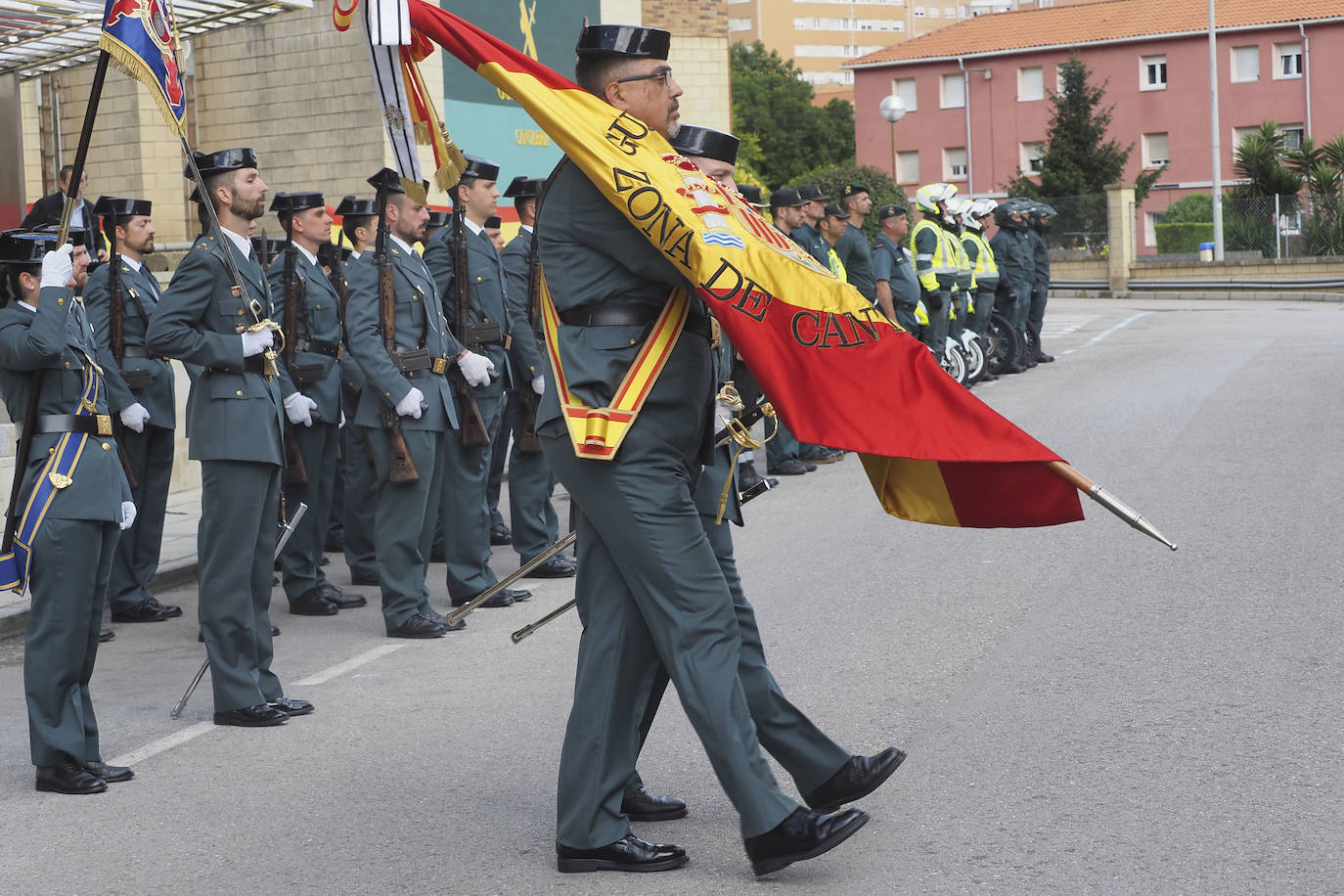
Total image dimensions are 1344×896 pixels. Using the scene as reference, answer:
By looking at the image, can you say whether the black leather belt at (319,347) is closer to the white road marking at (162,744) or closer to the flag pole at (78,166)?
the white road marking at (162,744)

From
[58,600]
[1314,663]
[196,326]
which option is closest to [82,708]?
[58,600]

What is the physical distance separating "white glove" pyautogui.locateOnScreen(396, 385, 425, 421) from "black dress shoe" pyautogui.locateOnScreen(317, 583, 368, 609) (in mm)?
1338

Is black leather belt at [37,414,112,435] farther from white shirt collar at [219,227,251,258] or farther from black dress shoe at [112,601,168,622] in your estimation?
black dress shoe at [112,601,168,622]

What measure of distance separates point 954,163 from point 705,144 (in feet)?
214

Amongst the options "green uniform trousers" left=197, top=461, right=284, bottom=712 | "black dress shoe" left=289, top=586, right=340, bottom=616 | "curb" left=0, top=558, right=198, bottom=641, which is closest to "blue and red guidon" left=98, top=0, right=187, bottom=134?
"green uniform trousers" left=197, top=461, right=284, bottom=712

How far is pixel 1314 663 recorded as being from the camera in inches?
244

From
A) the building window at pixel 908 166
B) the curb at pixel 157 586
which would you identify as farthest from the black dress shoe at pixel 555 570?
the building window at pixel 908 166

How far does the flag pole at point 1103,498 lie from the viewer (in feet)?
13.1

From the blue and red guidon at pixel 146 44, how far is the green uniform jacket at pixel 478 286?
8.87 ft

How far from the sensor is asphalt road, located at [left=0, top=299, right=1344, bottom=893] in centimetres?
441

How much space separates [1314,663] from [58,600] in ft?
15.3

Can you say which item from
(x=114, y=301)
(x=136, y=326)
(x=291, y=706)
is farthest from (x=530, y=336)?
(x=291, y=706)

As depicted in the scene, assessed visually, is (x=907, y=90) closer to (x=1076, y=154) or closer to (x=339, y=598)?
(x=1076, y=154)

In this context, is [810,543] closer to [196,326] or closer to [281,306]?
[281,306]
